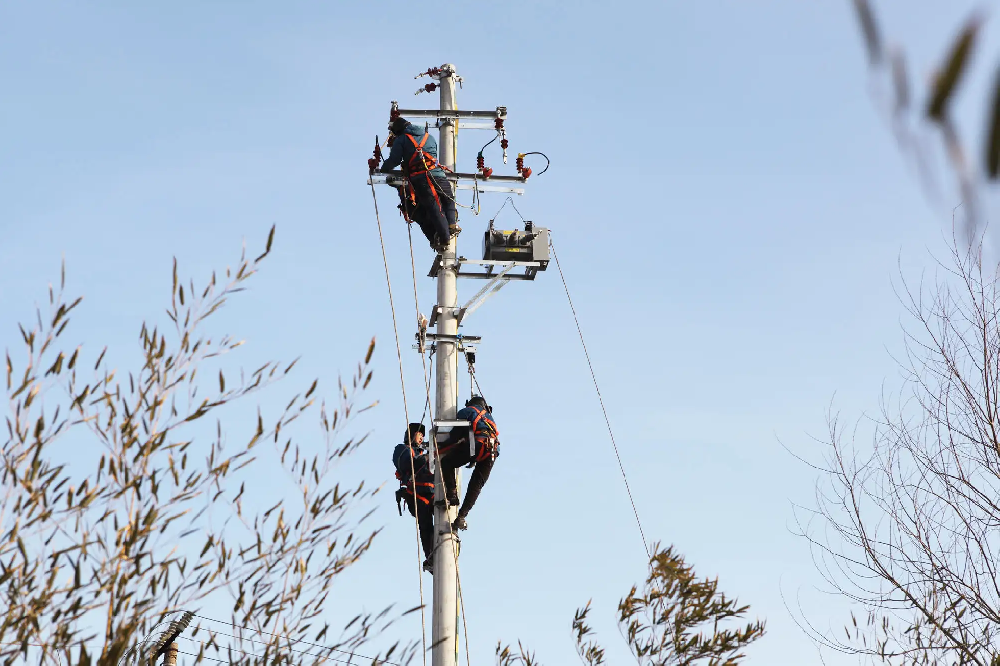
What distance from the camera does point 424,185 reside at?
11023 mm

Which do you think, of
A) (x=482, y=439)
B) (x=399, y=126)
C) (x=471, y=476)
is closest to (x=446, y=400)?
(x=482, y=439)

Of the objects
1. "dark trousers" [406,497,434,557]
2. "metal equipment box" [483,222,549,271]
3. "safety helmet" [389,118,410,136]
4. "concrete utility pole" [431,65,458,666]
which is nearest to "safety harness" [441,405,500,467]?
"concrete utility pole" [431,65,458,666]

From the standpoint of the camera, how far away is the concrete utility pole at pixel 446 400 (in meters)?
9.52

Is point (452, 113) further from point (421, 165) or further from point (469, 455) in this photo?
point (469, 455)

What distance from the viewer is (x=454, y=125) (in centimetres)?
1170

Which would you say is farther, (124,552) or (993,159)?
(124,552)

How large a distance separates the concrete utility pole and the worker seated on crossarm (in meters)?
0.10

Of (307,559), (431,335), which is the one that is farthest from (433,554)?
(307,559)

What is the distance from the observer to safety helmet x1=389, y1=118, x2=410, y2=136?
11.2 metres

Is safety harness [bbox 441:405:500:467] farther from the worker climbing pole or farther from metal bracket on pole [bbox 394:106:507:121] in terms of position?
metal bracket on pole [bbox 394:106:507:121]

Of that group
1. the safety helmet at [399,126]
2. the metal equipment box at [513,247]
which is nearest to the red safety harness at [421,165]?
the safety helmet at [399,126]

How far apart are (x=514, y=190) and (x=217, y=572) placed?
25.3 feet

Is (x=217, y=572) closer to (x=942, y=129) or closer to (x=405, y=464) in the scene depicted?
(x=942, y=129)

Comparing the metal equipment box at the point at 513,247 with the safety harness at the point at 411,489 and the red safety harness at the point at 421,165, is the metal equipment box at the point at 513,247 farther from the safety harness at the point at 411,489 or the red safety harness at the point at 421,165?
the safety harness at the point at 411,489
